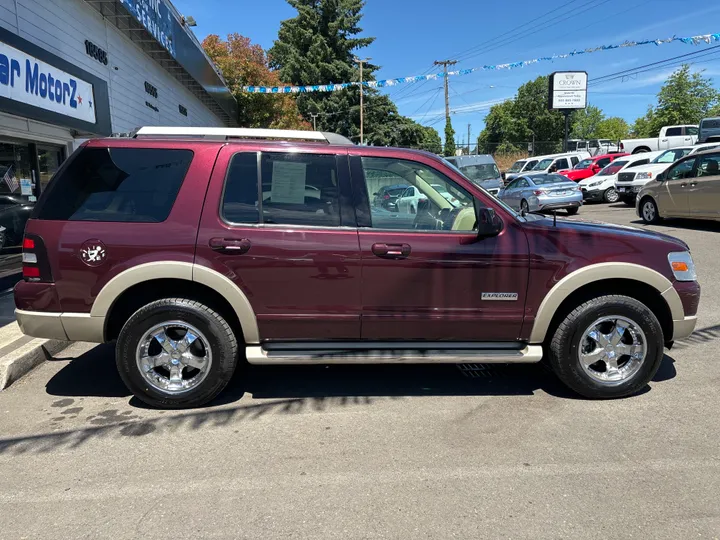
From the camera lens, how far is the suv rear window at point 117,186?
3.80 m

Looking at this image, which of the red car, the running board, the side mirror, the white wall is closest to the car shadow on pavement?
the running board

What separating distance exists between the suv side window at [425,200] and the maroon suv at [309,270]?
1 centimetres

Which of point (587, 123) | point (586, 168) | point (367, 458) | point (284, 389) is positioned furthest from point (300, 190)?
point (587, 123)

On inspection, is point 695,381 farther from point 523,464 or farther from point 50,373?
point 50,373

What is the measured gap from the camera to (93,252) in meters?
3.74

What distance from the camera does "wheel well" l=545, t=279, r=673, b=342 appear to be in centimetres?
402

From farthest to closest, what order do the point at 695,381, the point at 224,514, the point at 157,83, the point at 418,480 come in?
the point at 157,83, the point at 695,381, the point at 418,480, the point at 224,514

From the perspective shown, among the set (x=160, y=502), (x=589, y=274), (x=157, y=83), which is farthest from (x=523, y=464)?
(x=157, y=83)

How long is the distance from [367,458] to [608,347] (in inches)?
80.9

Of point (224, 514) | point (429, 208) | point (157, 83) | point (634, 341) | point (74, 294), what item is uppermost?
point (157, 83)

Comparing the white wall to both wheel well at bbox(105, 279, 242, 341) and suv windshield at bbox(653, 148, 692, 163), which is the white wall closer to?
wheel well at bbox(105, 279, 242, 341)

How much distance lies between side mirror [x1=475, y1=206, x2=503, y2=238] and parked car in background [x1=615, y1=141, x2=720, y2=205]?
1645cm

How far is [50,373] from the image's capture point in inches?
185

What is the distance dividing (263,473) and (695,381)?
3.58 meters
